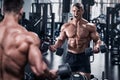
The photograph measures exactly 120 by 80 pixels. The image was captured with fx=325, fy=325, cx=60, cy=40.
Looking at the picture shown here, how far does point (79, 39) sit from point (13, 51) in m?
2.09

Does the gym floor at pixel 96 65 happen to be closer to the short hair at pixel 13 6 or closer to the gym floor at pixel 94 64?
the gym floor at pixel 94 64

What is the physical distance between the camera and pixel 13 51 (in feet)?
6.81

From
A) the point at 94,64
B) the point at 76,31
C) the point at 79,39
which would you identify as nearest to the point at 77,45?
the point at 79,39

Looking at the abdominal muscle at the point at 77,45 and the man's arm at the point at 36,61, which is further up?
the man's arm at the point at 36,61

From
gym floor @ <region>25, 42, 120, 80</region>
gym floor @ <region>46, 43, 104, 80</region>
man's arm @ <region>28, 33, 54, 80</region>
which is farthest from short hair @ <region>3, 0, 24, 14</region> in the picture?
gym floor @ <region>46, 43, 104, 80</region>

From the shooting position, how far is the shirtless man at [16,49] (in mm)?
2035

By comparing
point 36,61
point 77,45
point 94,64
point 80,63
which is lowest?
point 94,64

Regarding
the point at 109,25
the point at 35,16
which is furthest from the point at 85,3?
the point at 35,16

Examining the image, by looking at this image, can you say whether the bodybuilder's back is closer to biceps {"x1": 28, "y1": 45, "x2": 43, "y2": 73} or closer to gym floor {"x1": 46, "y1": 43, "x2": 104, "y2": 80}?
biceps {"x1": 28, "y1": 45, "x2": 43, "y2": 73}

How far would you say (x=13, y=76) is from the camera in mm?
2158

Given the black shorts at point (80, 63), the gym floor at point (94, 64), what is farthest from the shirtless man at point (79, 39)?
the gym floor at point (94, 64)

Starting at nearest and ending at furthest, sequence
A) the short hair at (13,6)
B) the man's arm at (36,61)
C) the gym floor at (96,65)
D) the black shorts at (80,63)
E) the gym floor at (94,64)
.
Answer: the man's arm at (36,61) → the short hair at (13,6) → the black shorts at (80,63) → the gym floor at (96,65) → the gym floor at (94,64)

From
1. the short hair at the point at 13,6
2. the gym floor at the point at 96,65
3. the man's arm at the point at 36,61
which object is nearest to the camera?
the man's arm at the point at 36,61

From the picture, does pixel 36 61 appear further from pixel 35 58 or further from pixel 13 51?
pixel 13 51
